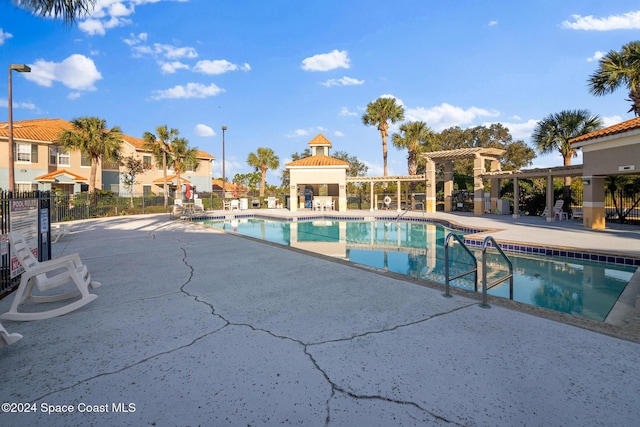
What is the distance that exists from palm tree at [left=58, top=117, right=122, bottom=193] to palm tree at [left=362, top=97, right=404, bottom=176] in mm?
22027

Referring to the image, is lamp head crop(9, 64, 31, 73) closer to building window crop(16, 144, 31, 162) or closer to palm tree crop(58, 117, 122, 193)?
palm tree crop(58, 117, 122, 193)

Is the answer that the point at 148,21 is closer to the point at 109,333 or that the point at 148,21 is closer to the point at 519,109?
the point at 109,333

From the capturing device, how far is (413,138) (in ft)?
97.2

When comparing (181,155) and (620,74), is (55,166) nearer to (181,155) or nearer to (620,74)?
(181,155)

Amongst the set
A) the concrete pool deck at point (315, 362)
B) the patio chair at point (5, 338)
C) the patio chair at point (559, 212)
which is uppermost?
the patio chair at point (559, 212)

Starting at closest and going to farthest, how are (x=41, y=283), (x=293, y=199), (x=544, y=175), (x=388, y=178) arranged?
(x=41, y=283)
(x=544, y=175)
(x=388, y=178)
(x=293, y=199)

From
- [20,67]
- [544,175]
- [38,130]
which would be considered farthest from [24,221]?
[38,130]

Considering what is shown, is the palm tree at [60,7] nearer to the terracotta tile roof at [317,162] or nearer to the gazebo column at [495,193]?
the terracotta tile roof at [317,162]

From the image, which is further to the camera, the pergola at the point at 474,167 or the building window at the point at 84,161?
the building window at the point at 84,161

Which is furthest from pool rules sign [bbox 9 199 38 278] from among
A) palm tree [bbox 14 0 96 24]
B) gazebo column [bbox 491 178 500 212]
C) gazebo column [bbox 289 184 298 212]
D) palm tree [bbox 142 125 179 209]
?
palm tree [bbox 142 125 179 209]

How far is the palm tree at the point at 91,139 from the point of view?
22.4 m

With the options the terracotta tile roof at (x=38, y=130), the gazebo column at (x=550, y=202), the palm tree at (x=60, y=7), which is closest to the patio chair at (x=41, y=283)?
the palm tree at (x=60, y=7)

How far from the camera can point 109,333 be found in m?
3.27

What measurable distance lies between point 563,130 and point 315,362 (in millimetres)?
24401
